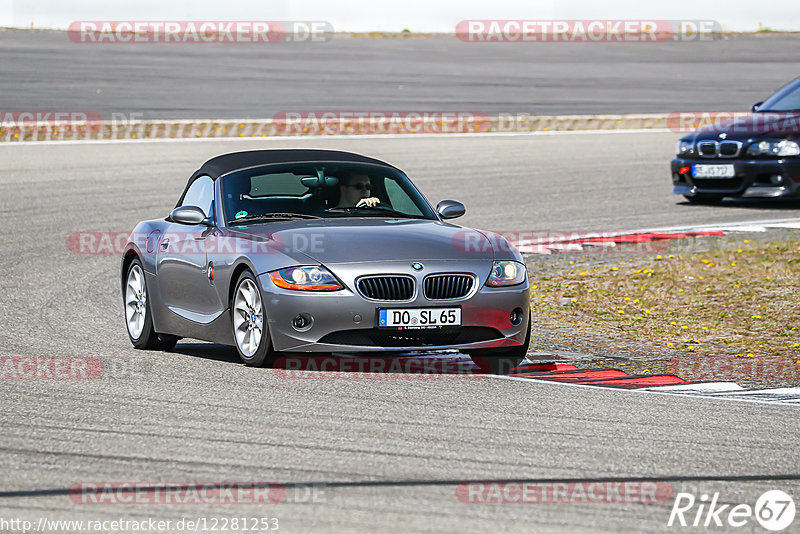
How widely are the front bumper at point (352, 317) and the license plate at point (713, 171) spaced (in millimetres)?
9435

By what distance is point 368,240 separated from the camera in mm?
8328

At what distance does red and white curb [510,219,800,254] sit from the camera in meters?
14.8

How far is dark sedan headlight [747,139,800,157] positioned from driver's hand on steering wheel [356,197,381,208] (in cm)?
856

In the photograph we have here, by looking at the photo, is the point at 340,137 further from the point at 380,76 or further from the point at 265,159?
the point at 265,159

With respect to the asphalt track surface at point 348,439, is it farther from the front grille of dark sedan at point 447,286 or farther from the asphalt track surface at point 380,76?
the asphalt track surface at point 380,76

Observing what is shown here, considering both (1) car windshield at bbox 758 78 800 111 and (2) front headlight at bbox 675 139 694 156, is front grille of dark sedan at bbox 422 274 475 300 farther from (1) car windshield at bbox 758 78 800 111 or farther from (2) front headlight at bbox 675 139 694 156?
(1) car windshield at bbox 758 78 800 111

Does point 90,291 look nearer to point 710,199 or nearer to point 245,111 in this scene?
point 710,199

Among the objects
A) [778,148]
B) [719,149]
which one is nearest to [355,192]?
[719,149]

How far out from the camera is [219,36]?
38594mm

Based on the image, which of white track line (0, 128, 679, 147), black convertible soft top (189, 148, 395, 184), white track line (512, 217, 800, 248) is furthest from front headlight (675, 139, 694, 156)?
black convertible soft top (189, 148, 395, 184)

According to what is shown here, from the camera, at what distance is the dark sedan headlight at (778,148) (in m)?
16.6

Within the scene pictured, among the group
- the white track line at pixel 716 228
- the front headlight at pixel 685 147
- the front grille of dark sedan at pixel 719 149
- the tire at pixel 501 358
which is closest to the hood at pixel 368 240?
the tire at pixel 501 358

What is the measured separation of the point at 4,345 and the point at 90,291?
295 centimetres

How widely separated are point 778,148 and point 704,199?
1639 millimetres
